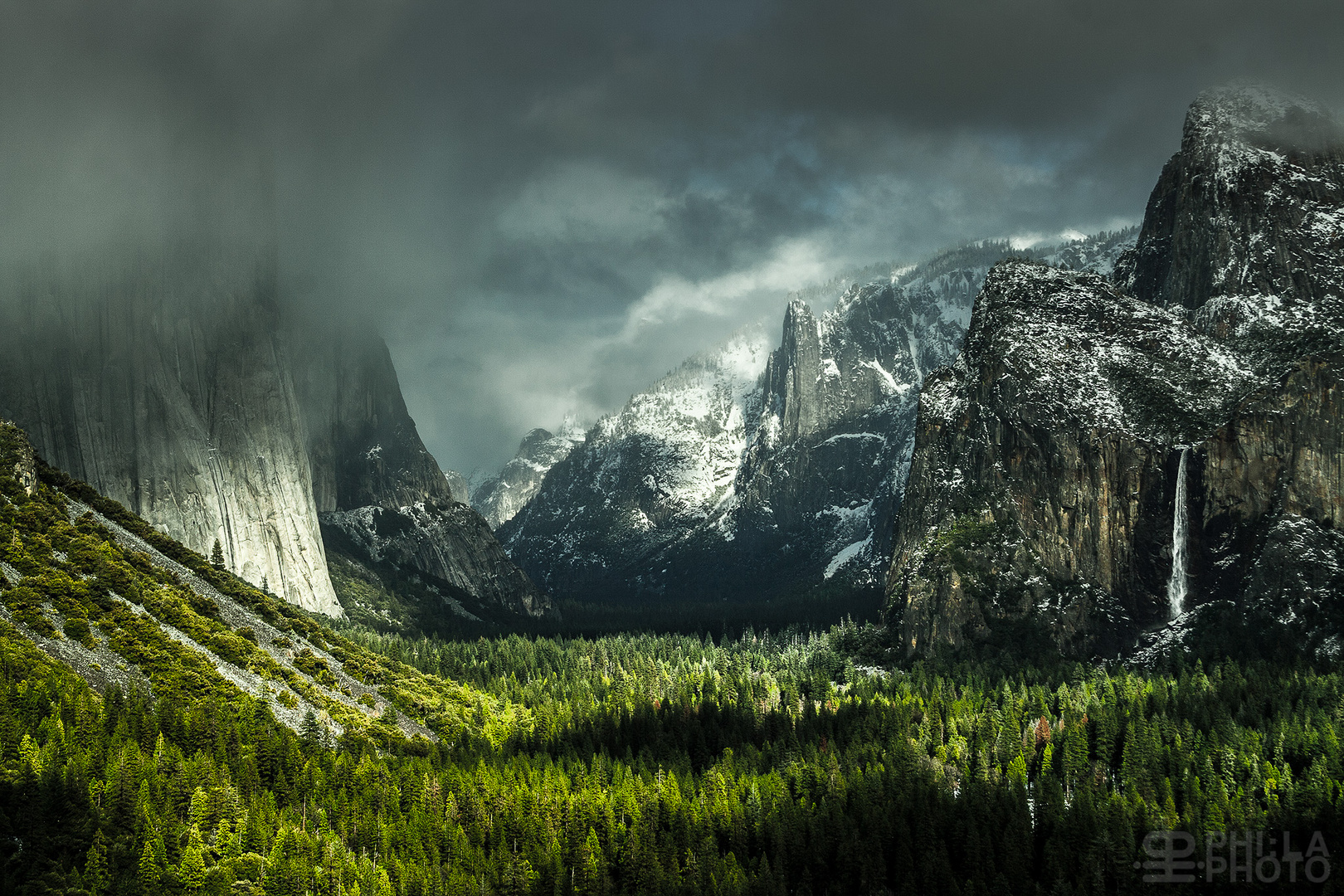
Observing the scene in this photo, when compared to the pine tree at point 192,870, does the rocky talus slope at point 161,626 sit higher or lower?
higher

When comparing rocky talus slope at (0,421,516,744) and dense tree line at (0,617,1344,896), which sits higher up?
rocky talus slope at (0,421,516,744)

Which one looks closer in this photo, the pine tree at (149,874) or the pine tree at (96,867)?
the pine tree at (96,867)

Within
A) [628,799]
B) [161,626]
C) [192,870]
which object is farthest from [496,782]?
[161,626]

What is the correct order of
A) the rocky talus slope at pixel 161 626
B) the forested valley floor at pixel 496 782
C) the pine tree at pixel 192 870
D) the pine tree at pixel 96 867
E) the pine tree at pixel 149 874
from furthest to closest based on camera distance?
the rocky talus slope at pixel 161 626, the forested valley floor at pixel 496 782, the pine tree at pixel 192 870, the pine tree at pixel 149 874, the pine tree at pixel 96 867

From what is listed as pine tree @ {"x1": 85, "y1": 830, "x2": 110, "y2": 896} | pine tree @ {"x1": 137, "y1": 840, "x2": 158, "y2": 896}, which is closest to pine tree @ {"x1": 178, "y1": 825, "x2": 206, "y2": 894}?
pine tree @ {"x1": 137, "y1": 840, "x2": 158, "y2": 896}

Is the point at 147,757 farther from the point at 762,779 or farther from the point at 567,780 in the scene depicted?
the point at 762,779

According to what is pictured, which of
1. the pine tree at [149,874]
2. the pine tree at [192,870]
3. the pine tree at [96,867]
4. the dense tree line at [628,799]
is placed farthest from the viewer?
the dense tree line at [628,799]

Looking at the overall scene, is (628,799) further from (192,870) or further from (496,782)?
(192,870)

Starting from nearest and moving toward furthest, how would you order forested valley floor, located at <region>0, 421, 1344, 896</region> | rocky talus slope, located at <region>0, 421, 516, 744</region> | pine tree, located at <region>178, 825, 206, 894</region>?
pine tree, located at <region>178, 825, 206, 894</region> → forested valley floor, located at <region>0, 421, 1344, 896</region> → rocky talus slope, located at <region>0, 421, 516, 744</region>

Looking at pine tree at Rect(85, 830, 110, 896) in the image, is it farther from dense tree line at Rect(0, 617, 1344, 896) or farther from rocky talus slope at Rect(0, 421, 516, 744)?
rocky talus slope at Rect(0, 421, 516, 744)

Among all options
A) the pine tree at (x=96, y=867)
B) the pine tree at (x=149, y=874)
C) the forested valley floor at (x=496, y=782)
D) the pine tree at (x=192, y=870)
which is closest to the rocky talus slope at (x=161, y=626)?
the forested valley floor at (x=496, y=782)

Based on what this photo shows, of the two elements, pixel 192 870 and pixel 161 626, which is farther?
pixel 161 626

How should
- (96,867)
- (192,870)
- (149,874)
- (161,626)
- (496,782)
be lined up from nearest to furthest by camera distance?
1. (96,867)
2. (149,874)
3. (192,870)
4. (496,782)
5. (161,626)

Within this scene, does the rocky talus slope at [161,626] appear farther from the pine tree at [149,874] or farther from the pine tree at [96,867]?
the pine tree at [149,874]
